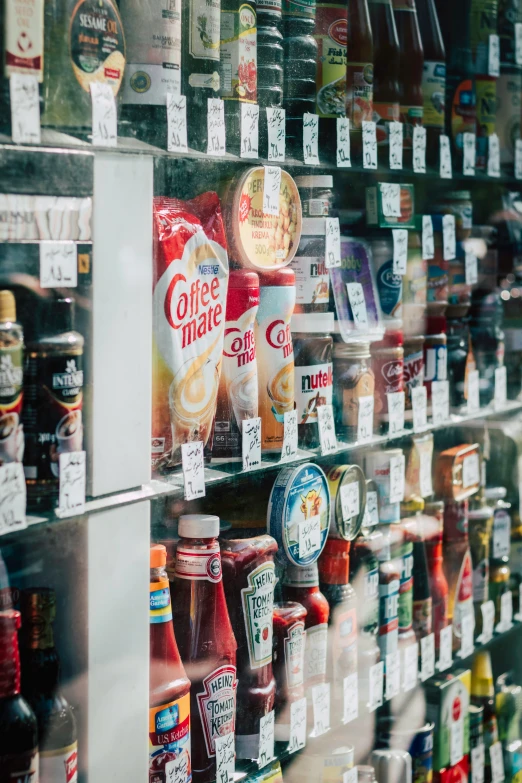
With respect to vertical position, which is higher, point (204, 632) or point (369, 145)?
point (369, 145)

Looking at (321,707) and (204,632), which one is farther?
(321,707)

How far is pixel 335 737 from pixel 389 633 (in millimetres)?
272

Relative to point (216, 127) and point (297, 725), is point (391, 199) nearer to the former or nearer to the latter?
point (216, 127)

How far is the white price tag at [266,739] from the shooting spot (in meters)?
1.91

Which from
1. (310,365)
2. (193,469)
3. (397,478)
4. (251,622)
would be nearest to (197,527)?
(193,469)

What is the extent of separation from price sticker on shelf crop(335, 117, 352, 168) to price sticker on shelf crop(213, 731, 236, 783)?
3.85 ft

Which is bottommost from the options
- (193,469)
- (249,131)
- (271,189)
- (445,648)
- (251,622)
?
(445,648)

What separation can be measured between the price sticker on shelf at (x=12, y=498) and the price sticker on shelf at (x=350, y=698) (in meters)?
1.08

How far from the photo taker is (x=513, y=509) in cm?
299

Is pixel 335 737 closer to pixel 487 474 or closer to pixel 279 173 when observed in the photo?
pixel 487 474

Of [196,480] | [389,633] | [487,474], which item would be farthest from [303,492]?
[487,474]

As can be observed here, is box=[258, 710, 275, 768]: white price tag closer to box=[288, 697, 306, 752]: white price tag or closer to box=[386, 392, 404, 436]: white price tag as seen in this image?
box=[288, 697, 306, 752]: white price tag

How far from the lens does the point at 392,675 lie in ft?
7.80

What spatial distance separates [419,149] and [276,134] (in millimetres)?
590
